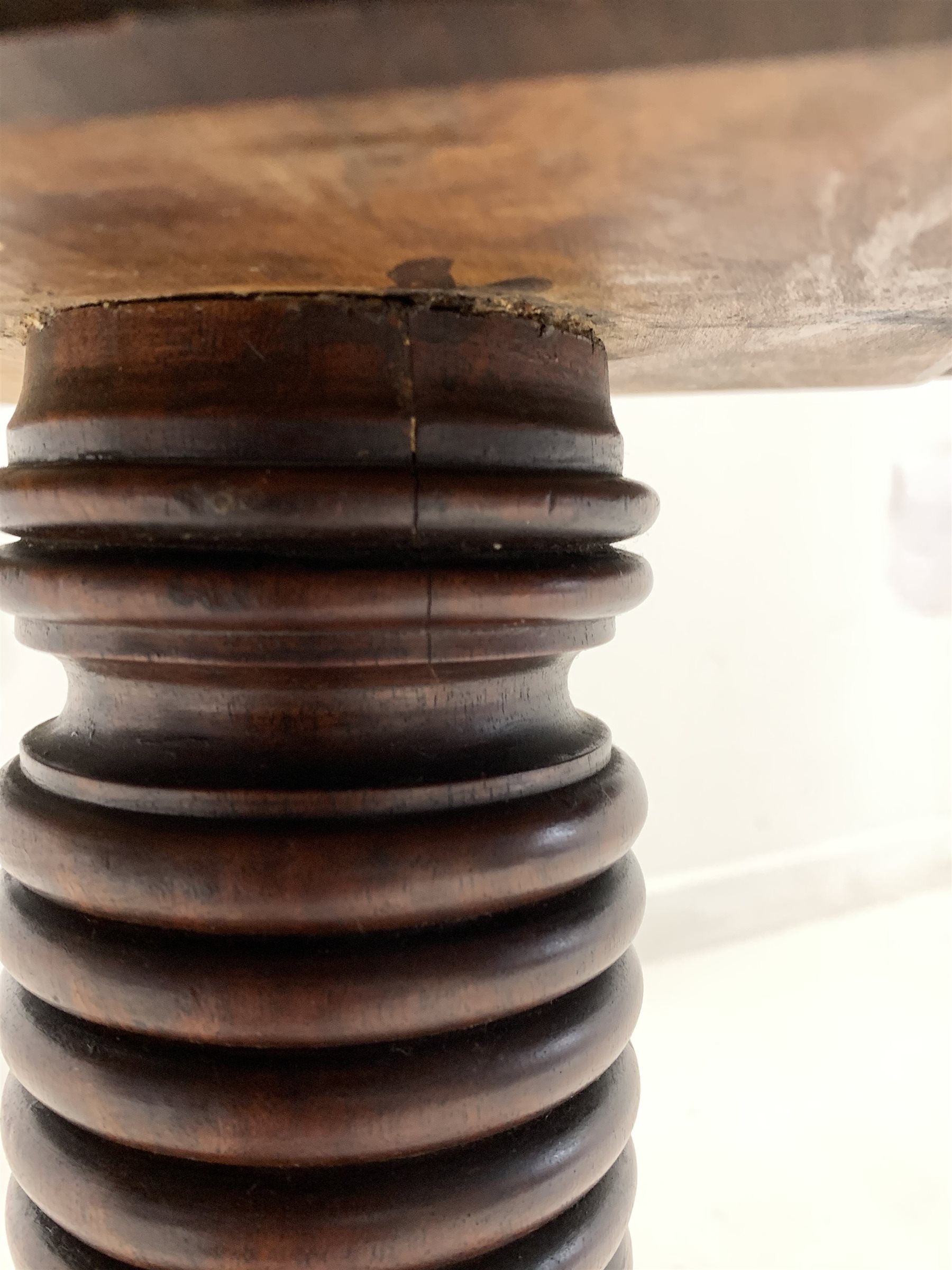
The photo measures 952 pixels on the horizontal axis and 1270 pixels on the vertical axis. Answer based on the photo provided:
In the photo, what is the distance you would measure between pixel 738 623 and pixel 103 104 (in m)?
1.23

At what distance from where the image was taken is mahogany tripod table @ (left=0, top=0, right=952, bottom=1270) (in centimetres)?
33

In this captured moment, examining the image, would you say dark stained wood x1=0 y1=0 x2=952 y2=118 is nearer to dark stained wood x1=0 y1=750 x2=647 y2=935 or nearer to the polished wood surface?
the polished wood surface

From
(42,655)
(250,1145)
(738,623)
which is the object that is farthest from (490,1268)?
(738,623)

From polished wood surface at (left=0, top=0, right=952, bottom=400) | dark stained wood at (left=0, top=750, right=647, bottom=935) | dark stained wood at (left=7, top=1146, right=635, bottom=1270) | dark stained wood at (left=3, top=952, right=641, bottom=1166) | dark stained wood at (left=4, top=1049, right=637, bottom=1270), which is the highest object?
polished wood surface at (left=0, top=0, right=952, bottom=400)

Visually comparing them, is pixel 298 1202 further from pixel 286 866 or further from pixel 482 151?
pixel 482 151

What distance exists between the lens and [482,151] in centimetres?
25

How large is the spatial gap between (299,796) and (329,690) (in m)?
0.04

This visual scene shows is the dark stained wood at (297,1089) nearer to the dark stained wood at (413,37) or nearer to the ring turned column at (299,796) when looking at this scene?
the ring turned column at (299,796)

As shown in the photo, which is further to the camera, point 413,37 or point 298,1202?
point 298,1202

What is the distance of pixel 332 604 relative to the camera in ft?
1.11

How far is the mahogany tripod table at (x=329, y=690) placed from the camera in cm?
33

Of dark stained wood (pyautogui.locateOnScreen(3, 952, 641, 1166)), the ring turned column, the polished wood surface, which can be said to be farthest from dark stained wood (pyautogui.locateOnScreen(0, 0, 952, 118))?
dark stained wood (pyautogui.locateOnScreen(3, 952, 641, 1166))

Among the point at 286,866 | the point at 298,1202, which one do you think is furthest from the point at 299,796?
the point at 298,1202

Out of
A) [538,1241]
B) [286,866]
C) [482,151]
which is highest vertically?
[482,151]
